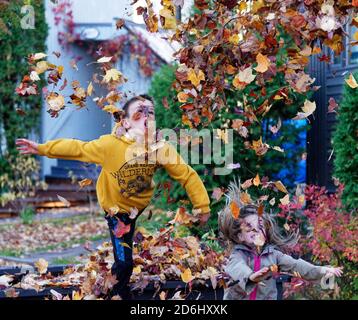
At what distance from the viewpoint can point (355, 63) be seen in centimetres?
802

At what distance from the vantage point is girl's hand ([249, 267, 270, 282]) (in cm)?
316

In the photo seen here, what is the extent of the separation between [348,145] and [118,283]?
2836 millimetres

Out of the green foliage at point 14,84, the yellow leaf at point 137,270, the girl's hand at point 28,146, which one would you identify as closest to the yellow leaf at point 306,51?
the girl's hand at point 28,146

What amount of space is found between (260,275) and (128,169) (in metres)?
1.08

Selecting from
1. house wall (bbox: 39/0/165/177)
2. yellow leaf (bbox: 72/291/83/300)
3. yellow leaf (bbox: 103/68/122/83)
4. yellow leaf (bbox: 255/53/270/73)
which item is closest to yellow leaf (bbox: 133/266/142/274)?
yellow leaf (bbox: 72/291/83/300)

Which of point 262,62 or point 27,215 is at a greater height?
point 262,62

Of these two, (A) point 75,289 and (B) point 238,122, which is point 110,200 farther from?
(B) point 238,122

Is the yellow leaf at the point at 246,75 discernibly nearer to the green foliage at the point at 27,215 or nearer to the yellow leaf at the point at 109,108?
the yellow leaf at the point at 109,108

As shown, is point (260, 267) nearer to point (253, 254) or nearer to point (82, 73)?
point (253, 254)

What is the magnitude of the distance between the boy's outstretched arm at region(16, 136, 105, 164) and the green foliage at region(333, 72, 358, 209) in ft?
8.99

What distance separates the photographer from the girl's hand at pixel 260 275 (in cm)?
316

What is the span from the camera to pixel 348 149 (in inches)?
235

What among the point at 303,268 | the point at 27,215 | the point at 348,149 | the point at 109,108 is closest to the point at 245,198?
the point at 303,268
